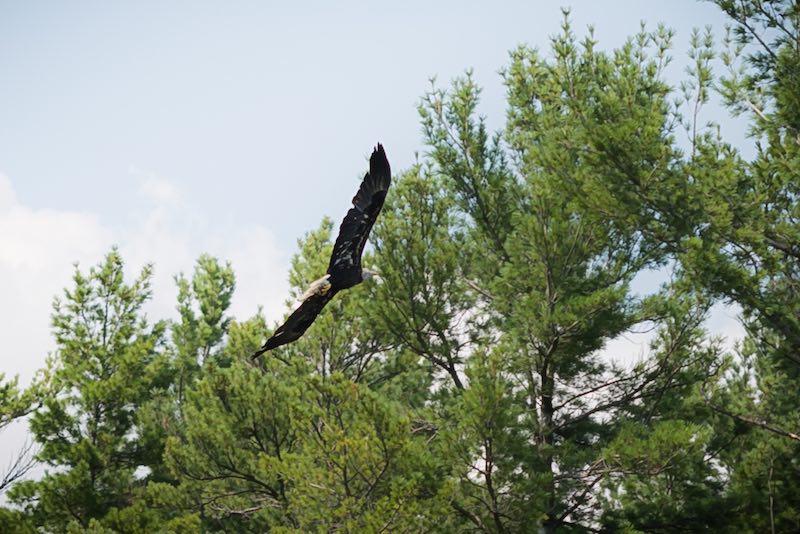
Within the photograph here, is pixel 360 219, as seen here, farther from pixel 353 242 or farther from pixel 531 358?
pixel 531 358

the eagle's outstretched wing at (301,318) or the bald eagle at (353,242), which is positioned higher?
the bald eagle at (353,242)

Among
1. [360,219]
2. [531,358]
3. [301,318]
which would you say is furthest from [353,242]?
[531,358]

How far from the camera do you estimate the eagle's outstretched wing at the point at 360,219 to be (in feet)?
26.8

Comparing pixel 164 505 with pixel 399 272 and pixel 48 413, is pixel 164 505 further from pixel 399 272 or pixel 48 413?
pixel 399 272

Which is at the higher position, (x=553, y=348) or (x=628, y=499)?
(x=553, y=348)

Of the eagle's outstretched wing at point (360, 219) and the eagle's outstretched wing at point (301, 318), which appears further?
the eagle's outstretched wing at point (301, 318)

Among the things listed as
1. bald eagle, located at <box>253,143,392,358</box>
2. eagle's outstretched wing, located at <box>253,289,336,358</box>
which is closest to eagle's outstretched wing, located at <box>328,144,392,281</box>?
bald eagle, located at <box>253,143,392,358</box>

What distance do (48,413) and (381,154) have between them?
30.5ft

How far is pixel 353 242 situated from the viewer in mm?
8227

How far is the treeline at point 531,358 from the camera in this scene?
36.6ft

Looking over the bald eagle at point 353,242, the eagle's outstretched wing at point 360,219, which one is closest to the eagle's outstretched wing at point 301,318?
the bald eagle at point 353,242

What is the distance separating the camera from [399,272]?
12562 millimetres

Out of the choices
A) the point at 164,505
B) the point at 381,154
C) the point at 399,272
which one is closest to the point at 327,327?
the point at 399,272

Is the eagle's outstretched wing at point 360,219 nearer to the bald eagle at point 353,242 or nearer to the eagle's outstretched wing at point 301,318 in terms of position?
the bald eagle at point 353,242
